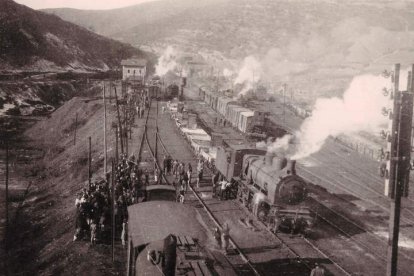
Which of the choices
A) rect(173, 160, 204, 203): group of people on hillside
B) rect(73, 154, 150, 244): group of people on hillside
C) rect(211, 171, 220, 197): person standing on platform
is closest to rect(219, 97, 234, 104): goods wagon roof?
rect(173, 160, 204, 203): group of people on hillside

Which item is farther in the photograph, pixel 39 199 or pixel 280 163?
pixel 39 199

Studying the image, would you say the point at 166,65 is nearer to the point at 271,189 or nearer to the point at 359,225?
the point at 359,225

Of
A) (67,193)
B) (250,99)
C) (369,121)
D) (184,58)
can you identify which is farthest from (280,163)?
(184,58)

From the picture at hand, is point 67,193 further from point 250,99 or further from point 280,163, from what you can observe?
point 250,99

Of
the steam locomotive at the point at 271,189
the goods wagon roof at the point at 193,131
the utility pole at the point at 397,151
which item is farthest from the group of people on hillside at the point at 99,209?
the goods wagon roof at the point at 193,131

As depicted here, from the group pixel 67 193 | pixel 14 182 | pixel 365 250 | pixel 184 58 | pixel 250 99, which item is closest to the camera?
pixel 365 250

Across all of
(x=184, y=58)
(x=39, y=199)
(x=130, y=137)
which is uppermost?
(x=184, y=58)

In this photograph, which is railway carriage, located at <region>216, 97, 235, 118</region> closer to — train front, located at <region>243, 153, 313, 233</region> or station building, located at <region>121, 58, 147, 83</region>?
station building, located at <region>121, 58, 147, 83</region>
